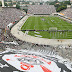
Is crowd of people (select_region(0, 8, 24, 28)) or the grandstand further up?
the grandstand

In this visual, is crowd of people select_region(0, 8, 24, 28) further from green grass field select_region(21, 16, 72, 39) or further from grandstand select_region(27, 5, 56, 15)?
grandstand select_region(27, 5, 56, 15)

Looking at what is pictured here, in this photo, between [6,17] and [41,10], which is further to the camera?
[41,10]

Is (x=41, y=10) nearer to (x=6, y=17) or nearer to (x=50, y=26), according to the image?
(x=6, y=17)

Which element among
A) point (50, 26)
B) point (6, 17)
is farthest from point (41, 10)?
point (50, 26)

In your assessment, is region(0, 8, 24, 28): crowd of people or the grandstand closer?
region(0, 8, 24, 28): crowd of people

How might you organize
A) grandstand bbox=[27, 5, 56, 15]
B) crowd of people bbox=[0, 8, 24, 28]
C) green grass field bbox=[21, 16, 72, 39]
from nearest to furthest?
green grass field bbox=[21, 16, 72, 39] < crowd of people bbox=[0, 8, 24, 28] < grandstand bbox=[27, 5, 56, 15]

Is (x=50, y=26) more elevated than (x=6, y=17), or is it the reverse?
(x=6, y=17)

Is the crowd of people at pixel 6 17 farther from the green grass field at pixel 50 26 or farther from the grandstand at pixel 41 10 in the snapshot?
the grandstand at pixel 41 10

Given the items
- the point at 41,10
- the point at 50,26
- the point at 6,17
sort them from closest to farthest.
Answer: the point at 50,26
the point at 6,17
the point at 41,10

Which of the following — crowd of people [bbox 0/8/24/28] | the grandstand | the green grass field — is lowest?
the green grass field

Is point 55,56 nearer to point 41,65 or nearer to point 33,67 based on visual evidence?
point 41,65

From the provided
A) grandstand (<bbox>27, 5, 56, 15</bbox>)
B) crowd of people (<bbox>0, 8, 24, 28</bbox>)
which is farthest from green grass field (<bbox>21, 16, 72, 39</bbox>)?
grandstand (<bbox>27, 5, 56, 15</bbox>)

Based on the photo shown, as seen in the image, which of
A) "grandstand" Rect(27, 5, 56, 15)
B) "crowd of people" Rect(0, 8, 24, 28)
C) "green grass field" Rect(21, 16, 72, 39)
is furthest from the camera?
"grandstand" Rect(27, 5, 56, 15)
